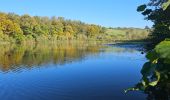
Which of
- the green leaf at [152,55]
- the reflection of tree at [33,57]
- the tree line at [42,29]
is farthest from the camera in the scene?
the tree line at [42,29]

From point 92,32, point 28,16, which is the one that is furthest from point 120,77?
point 92,32

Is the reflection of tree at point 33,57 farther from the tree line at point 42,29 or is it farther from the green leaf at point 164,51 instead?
the tree line at point 42,29

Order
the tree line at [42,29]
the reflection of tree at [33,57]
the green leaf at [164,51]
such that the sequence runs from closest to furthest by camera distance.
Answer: the green leaf at [164,51] < the reflection of tree at [33,57] < the tree line at [42,29]

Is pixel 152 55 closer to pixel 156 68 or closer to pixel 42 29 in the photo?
pixel 156 68

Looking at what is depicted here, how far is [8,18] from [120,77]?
87.6 metres

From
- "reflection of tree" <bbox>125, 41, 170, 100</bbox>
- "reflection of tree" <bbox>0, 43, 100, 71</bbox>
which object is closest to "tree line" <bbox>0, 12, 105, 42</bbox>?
"reflection of tree" <bbox>0, 43, 100, 71</bbox>

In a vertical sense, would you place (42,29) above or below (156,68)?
below

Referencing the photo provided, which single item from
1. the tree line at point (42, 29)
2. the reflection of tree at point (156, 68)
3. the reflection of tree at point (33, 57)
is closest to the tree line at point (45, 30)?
the tree line at point (42, 29)

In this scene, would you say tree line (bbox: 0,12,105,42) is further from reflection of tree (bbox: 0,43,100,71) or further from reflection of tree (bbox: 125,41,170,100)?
reflection of tree (bbox: 125,41,170,100)

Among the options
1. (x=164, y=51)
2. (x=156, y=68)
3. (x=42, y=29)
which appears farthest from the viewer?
(x=42, y=29)

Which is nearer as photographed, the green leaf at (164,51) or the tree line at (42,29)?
the green leaf at (164,51)

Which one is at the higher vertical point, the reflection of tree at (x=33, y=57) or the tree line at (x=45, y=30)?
the tree line at (x=45, y=30)

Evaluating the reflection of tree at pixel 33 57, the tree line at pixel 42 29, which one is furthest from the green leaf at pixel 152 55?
the tree line at pixel 42 29

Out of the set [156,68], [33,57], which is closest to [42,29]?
[33,57]
